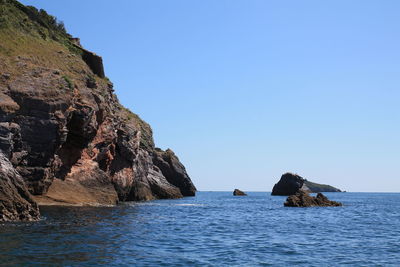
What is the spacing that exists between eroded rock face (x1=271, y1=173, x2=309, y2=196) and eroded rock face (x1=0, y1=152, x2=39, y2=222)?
114937 millimetres

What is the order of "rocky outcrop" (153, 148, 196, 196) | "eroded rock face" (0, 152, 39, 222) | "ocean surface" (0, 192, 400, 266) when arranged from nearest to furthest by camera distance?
1. "ocean surface" (0, 192, 400, 266)
2. "eroded rock face" (0, 152, 39, 222)
3. "rocky outcrop" (153, 148, 196, 196)

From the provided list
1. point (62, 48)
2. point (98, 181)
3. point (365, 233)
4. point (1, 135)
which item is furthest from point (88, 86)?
point (365, 233)

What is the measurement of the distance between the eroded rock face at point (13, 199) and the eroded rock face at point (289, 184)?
4525 inches

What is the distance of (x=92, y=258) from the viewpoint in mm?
18453

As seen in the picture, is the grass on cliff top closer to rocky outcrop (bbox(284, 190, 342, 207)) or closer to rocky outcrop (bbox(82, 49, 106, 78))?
rocky outcrop (bbox(82, 49, 106, 78))

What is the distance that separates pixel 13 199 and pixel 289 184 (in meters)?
119

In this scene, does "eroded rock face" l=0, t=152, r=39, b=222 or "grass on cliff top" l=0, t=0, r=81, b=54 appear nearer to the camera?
"eroded rock face" l=0, t=152, r=39, b=222

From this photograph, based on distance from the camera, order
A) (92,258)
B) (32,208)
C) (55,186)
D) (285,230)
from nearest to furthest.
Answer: (92,258) → (32,208) → (285,230) → (55,186)

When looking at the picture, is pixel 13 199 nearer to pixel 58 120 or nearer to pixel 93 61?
pixel 58 120

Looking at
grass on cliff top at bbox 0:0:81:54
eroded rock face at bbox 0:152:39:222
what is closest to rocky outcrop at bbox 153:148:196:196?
grass on cliff top at bbox 0:0:81:54

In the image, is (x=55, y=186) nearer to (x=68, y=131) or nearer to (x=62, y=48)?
(x=68, y=131)

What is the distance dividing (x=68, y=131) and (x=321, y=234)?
31.6m

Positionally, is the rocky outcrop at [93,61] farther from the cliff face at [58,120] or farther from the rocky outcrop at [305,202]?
the rocky outcrop at [305,202]

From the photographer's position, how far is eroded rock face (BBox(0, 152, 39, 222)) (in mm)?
28025
